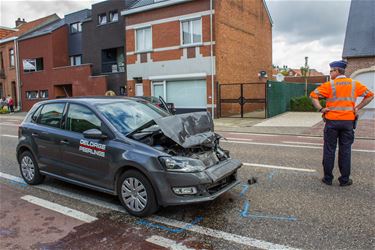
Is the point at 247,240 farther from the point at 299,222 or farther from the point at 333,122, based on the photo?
the point at 333,122

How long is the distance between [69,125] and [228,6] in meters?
16.5

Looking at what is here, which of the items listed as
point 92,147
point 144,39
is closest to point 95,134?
point 92,147

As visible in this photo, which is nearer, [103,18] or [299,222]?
[299,222]

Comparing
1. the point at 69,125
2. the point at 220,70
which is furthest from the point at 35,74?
the point at 69,125

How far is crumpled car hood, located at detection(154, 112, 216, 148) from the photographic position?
14.3 feet

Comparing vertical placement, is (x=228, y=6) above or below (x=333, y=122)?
above

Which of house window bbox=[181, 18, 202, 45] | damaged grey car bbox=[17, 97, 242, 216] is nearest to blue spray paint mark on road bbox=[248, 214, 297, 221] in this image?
damaged grey car bbox=[17, 97, 242, 216]

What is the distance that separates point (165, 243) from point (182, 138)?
1.37 metres

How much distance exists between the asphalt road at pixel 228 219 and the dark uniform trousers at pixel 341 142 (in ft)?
1.09

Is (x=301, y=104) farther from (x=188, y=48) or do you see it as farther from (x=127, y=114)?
(x=127, y=114)

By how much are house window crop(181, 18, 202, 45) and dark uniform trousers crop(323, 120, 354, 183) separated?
14.4 meters

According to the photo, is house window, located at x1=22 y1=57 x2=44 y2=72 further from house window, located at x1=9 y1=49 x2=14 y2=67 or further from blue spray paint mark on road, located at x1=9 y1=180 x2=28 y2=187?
blue spray paint mark on road, located at x1=9 y1=180 x2=28 y2=187

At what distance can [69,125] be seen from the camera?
5.24 m

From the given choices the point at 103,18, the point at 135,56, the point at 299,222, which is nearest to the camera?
the point at 299,222
